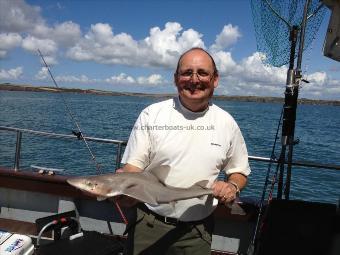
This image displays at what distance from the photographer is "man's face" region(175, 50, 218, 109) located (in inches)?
145

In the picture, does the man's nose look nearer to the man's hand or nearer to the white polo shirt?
the white polo shirt

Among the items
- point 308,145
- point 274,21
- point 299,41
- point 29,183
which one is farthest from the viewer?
point 308,145

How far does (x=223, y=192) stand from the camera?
351cm

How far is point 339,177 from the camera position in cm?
2239

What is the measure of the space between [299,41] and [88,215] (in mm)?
4174

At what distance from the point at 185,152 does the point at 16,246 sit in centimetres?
264

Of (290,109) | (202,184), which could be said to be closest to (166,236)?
(202,184)

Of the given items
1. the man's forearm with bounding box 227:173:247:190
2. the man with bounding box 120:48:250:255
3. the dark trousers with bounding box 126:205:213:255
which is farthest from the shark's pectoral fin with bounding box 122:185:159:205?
the man's forearm with bounding box 227:173:247:190

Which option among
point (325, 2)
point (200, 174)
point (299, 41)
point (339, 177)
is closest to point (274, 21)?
point (299, 41)

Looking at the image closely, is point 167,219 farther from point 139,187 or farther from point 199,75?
point 199,75

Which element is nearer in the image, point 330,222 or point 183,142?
point 183,142

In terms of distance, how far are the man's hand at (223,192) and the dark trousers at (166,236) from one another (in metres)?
0.45

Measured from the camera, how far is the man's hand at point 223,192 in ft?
11.5

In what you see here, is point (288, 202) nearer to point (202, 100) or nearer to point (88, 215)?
point (202, 100)
